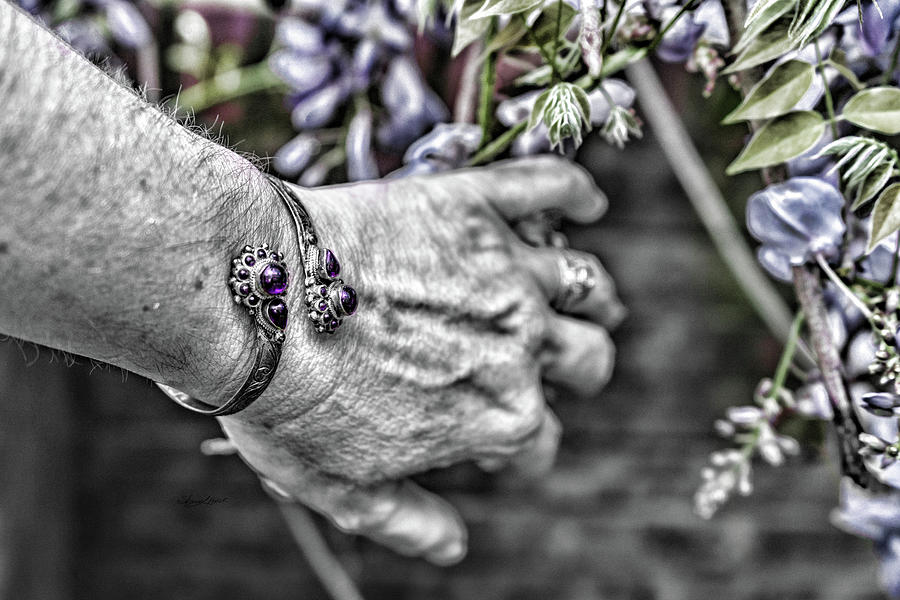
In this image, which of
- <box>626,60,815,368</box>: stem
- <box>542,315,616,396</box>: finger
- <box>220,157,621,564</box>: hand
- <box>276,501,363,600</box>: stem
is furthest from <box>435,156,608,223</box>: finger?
<box>276,501,363,600</box>: stem

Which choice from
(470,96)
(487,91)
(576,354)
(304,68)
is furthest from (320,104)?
(576,354)

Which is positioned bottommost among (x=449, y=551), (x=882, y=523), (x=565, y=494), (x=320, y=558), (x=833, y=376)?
(x=320, y=558)

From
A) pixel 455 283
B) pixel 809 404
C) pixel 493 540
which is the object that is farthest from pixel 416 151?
pixel 493 540

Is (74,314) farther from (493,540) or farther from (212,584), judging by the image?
(212,584)

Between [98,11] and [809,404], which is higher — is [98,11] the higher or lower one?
the higher one

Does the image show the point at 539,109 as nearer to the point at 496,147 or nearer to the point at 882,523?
the point at 496,147

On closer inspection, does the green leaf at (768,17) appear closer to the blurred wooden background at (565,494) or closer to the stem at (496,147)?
the stem at (496,147)
